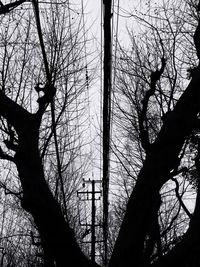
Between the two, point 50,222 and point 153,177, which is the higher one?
point 153,177

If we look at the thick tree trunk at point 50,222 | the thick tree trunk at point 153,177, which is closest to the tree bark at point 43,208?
the thick tree trunk at point 50,222

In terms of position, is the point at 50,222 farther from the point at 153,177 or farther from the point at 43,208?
the point at 153,177

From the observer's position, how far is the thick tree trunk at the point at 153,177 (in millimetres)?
3879

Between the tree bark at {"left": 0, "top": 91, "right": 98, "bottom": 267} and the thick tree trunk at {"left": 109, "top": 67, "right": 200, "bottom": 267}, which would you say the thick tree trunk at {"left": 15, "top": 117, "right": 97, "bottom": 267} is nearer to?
the tree bark at {"left": 0, "top": 91, "right": 98, "bottom": 267}

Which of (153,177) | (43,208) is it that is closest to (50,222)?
(43,208)

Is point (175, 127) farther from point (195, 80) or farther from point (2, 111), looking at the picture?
point (2, 111)

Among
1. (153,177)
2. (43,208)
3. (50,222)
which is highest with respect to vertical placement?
(153,177)

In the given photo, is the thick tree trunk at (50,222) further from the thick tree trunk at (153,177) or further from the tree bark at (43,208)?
the thick tree trunk at (153,177)

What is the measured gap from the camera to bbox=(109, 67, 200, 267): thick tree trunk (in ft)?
12.7

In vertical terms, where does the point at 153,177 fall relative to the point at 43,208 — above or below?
above

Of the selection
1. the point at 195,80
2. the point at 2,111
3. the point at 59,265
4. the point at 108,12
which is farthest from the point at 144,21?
the point at 59,265

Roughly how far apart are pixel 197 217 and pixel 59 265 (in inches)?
59.7

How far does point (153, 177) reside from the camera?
3.93 m

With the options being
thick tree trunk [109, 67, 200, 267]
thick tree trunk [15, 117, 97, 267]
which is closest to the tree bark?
thick tree trunk [15, 117, 97, 267]
